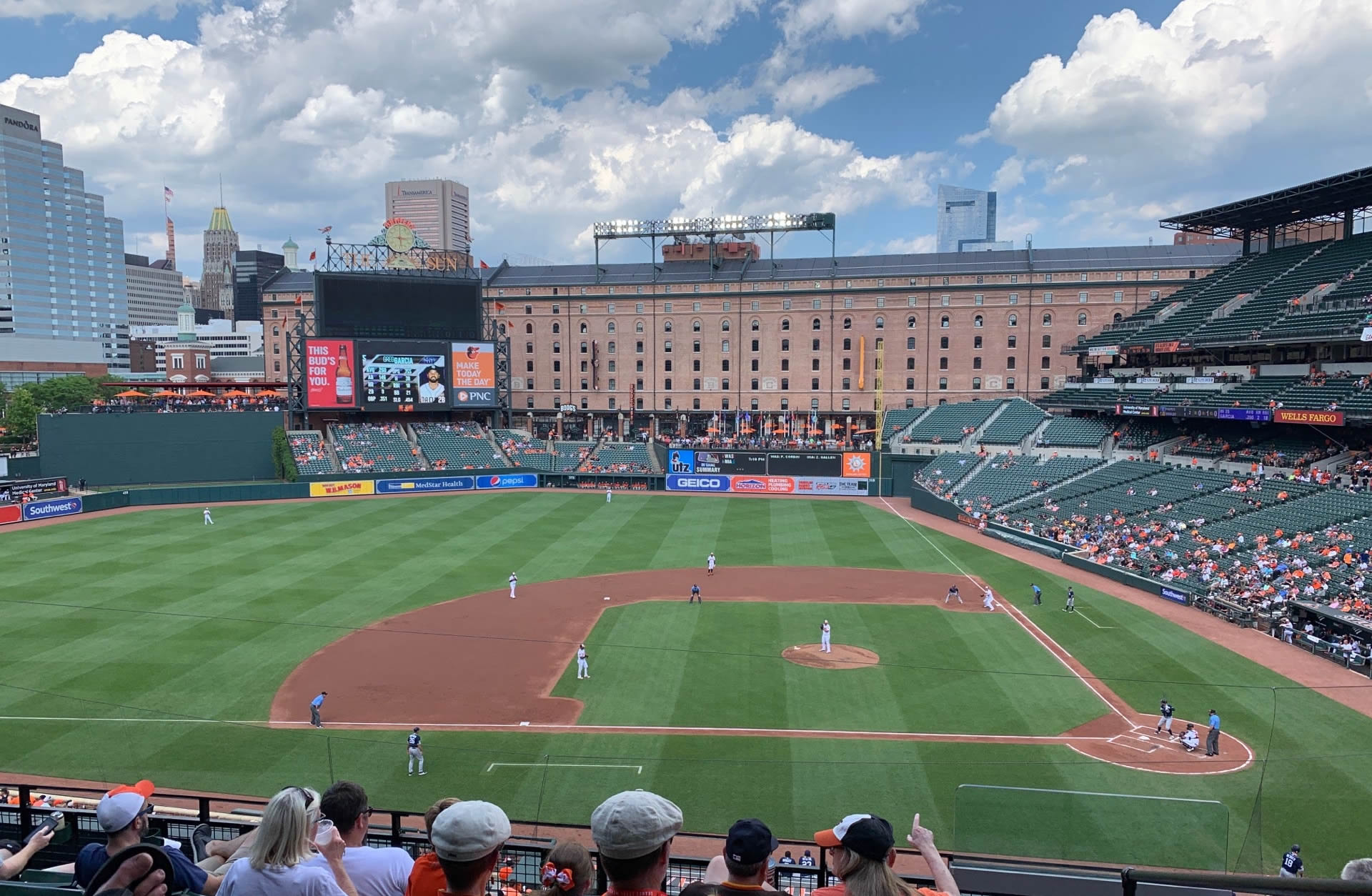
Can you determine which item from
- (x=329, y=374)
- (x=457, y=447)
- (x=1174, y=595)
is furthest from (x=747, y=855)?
(x=329, y=374)

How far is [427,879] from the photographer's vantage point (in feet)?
17.3

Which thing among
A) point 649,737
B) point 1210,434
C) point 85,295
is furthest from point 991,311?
Result: point 85,295

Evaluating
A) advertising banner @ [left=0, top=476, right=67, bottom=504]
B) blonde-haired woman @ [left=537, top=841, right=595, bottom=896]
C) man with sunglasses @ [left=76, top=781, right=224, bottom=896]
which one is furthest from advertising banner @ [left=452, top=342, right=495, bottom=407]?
blonde-haired woman @ [left=537, top=841, right=595, bottom=896]

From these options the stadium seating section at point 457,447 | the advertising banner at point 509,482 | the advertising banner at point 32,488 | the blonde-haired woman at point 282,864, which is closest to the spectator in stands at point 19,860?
the blonde-haired woman at point 282,864

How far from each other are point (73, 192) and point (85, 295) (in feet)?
A: 69.4

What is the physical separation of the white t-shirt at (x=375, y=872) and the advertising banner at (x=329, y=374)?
226 ft

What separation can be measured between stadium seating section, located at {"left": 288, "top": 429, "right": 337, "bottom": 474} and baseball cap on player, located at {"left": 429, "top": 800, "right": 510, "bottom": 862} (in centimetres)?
6597

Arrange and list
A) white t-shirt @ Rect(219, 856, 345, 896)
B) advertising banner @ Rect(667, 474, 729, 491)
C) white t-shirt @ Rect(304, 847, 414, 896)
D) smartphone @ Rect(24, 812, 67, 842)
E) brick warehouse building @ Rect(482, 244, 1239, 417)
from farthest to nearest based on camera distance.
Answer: brick warehouse building @ Rect(482, 244, 1239, 417) < advertising banner @ Rect(667, 474, 729, 491) < smartphone @ Rect(24, 812, 67, 842) < white t-shirt @ Rect(304, 847, 414, 896) < white t-shirt @ Rect(219, 856, 345, 896)

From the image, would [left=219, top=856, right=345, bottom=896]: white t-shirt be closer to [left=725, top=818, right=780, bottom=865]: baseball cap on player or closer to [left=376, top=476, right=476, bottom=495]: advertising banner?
[left=725, top=818, right=780, bottom=865]: baseball cap on player

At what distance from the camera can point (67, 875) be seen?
6234 mm

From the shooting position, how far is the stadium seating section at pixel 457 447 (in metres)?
70.1

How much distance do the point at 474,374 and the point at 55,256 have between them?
143 m

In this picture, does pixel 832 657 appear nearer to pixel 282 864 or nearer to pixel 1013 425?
pixel 282 864

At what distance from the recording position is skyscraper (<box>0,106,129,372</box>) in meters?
155
